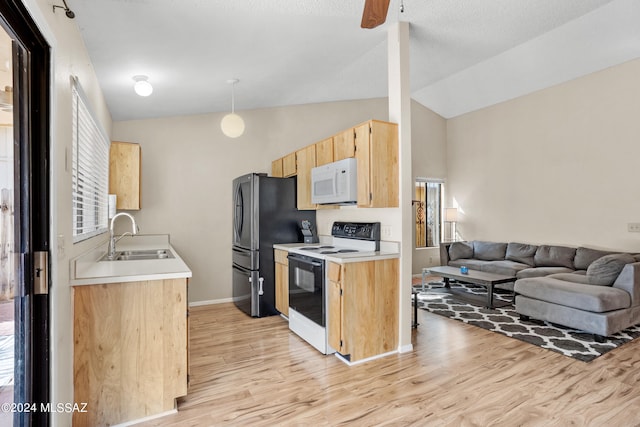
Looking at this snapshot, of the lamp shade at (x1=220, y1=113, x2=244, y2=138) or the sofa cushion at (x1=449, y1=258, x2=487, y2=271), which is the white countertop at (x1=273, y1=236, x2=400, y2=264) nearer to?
the lamp shade at (x1=220, y1=113, x2=244, y2=138)

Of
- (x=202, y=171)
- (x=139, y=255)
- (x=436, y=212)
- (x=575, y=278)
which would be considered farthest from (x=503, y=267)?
(x=139, y=255)

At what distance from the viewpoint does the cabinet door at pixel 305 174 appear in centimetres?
399

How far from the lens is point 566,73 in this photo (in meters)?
4.97

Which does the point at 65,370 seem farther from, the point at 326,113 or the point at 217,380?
the point at 326,113

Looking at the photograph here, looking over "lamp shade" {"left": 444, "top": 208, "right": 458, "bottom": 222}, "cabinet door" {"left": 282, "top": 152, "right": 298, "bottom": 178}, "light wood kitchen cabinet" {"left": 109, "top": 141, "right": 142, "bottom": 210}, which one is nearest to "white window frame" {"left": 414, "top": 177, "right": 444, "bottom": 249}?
"lamp shade" {"left": 444, "top": 208, "right": 458, "bottom": 222}

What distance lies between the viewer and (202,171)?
4.77 m

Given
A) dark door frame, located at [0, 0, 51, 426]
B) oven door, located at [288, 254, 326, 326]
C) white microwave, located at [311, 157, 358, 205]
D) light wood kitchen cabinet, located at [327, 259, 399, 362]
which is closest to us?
dark door frame, located at [0, 0, 51, 426]

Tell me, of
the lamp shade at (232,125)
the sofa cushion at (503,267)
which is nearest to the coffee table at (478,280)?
the sofa cushion at (503,267)

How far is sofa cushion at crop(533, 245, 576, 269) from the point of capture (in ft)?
16.4

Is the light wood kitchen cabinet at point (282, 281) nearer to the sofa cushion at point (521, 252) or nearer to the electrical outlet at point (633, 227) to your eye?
the sofa cushion at point (521, 252)

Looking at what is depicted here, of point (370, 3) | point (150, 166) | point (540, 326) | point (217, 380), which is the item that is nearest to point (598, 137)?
point (540, 326)

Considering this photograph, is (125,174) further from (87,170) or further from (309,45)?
(309,45)

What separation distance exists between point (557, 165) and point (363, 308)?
180 inches

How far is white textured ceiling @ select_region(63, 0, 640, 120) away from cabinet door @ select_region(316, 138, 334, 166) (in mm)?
790
